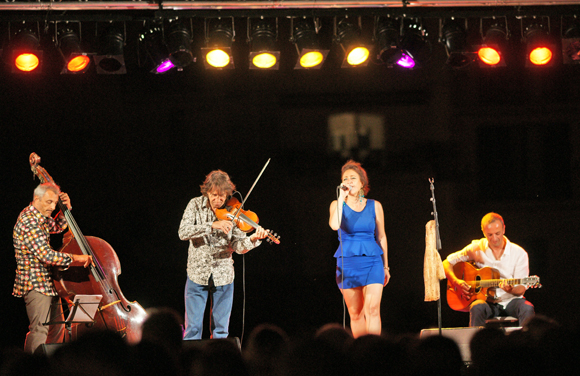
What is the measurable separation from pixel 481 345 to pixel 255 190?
4.21 m

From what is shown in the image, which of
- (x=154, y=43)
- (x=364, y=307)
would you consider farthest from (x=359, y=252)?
(x=154, y=43)

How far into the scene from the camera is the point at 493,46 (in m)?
4.81

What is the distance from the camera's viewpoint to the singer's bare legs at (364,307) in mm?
4547

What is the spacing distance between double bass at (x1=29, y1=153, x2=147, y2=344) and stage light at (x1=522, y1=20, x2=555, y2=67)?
4252mm

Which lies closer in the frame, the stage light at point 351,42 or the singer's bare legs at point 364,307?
the singer's bare legs at point 364,307

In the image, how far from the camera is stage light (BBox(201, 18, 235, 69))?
182 inches

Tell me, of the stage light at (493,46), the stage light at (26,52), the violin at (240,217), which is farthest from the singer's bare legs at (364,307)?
the stage light at (26,52)

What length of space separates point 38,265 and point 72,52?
185cm

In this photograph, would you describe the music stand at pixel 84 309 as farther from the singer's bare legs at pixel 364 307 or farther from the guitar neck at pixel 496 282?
the guitar neck at pixel 496 282

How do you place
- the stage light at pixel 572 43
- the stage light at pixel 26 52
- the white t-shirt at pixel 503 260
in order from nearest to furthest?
1. the stage light at pixel 26 52
2. the stage light at pixel 572 43
3. the white t-shirt at pixel 503 260

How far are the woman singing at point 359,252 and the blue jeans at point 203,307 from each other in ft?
3.40

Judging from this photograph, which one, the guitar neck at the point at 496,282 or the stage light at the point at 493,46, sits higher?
the stage light at the point at 493,46

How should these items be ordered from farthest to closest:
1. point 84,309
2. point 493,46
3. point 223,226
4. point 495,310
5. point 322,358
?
point 495,310, point 493,46, point 223,226, point 84,309, point 322,358

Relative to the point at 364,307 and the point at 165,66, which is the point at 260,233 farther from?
the point at 165,66
